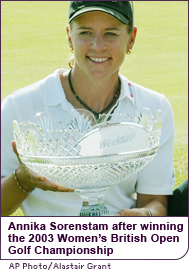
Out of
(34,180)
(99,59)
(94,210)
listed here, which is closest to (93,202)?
(94,210)

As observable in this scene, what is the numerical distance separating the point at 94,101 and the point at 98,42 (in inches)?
8.9

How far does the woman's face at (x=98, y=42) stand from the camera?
140 centimetres

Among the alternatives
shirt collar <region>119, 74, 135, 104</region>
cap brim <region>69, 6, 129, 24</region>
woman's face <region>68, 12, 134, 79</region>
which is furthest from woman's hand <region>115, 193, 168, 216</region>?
cap brim <region>69, 6, 129, 24</region>

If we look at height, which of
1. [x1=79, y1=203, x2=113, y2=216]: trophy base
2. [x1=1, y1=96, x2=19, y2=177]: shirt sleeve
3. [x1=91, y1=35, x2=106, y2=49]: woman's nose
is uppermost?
[x1=91, y1=35, x2=106, y2=49]: woman's nose

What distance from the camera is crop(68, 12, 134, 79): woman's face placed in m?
1.40

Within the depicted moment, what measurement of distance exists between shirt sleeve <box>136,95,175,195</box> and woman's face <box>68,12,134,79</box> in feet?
0.82

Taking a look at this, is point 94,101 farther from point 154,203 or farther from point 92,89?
point 154,203

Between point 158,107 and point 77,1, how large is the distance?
1.35 ft

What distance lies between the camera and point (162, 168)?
1609 millimetres

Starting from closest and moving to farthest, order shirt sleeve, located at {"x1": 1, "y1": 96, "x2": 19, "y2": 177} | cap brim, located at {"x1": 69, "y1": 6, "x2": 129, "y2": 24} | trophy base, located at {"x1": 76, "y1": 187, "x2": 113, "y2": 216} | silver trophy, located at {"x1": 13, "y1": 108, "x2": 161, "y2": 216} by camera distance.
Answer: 1. silver trophy, located at {"x1": 13, "y1": 108, "x2": 161, "y2": 216}
2. trophy base, located at {"x1": 76, "y1": 187, "x2": 113, "y2": 216}
3. cap brim, located at {"x1": 69, "y1": 6, "x2": 129, "y2": 24}
4. shirt sleeve, located at {"x1": 1, "y1": 96, "x2": 19, "y2": 177}

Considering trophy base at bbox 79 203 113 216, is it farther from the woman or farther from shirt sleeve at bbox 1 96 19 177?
shirt sleeve at bbox 1 96 19 177

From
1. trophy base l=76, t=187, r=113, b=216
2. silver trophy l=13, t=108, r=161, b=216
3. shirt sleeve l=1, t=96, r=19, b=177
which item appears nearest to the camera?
silver trophy l=13, t=108, r=161, b=216

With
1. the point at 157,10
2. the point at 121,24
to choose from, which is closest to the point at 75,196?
the point at 121,24
